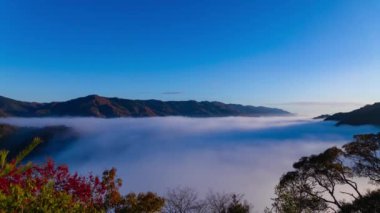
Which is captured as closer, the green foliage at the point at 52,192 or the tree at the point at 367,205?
the green foliage at the point at 52,192

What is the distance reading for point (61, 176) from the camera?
Answer: 1773 centimetres

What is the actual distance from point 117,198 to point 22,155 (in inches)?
1065

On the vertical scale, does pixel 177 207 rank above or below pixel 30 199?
below

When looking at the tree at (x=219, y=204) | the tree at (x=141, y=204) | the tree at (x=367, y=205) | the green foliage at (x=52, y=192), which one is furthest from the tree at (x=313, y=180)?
the green foliage at (x=52, y=192)

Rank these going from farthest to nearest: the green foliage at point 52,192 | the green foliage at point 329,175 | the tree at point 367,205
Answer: the green foliage at point 329,175
the tree at point 367,205
the green foliage at point 52,192

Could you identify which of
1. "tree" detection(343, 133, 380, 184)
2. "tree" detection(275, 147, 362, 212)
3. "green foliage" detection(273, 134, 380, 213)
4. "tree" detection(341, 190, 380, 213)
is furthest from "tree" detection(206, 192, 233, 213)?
"tree" detection(343, 133, 380, 184)

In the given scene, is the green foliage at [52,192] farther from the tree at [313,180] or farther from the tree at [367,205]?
the tree at [367,205]

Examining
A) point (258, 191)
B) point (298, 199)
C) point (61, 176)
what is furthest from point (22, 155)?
point (258, 191)

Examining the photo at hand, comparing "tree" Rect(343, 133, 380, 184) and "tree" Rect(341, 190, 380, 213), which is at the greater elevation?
"tree" Rect(343, 133, 380, 184)

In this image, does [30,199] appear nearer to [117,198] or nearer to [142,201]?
[117,198]

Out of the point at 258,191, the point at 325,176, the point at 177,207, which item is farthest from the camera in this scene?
the point at 258,191

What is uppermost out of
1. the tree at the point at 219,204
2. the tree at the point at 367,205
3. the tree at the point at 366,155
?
the tree at the point at 366,155

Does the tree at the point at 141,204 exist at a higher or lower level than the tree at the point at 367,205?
lower

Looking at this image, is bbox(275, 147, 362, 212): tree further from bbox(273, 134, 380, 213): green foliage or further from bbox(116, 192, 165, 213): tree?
bbox(116, 192, 165, 213): tree
